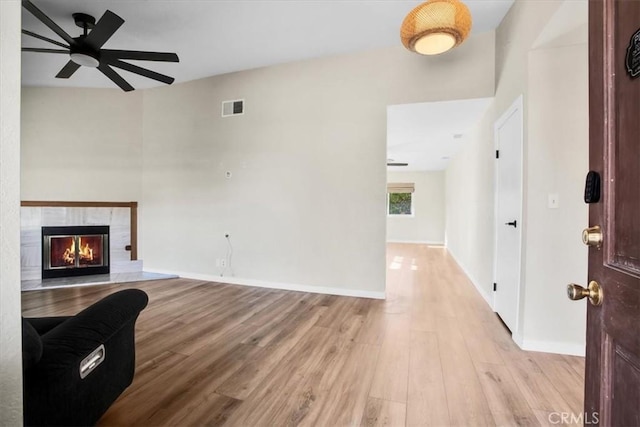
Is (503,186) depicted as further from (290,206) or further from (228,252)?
(228,252)

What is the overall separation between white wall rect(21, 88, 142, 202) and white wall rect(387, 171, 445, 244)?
704 centimetres

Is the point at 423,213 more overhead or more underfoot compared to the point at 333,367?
more overhead

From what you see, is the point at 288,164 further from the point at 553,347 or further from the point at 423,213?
the point at 423,213

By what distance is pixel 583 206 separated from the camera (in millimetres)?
2000

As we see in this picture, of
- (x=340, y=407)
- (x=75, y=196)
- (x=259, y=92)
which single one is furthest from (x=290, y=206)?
(x=75, y=196)

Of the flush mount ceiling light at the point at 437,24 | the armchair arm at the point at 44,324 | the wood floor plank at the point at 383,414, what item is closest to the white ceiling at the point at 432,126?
the flush mount ceiling light at the point at 437,24

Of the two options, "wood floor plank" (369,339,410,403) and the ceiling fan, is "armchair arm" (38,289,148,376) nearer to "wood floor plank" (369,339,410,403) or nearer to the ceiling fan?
"wood floor plank" (369,339,410,403)

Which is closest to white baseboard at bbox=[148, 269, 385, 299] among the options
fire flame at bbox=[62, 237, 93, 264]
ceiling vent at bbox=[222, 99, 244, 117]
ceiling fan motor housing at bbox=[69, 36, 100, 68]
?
fire flame at bbox=[62, 237, 93, 264]

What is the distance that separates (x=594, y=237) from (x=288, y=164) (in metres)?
3.24

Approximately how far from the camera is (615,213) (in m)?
0.66

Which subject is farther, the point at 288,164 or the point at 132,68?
the point at 288,164

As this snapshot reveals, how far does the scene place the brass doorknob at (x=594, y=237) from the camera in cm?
70

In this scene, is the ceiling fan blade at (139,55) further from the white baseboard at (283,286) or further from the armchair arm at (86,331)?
the white baseboard at (283,286)

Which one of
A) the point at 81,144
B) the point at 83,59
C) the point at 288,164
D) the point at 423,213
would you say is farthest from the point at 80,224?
the point at 423,213
